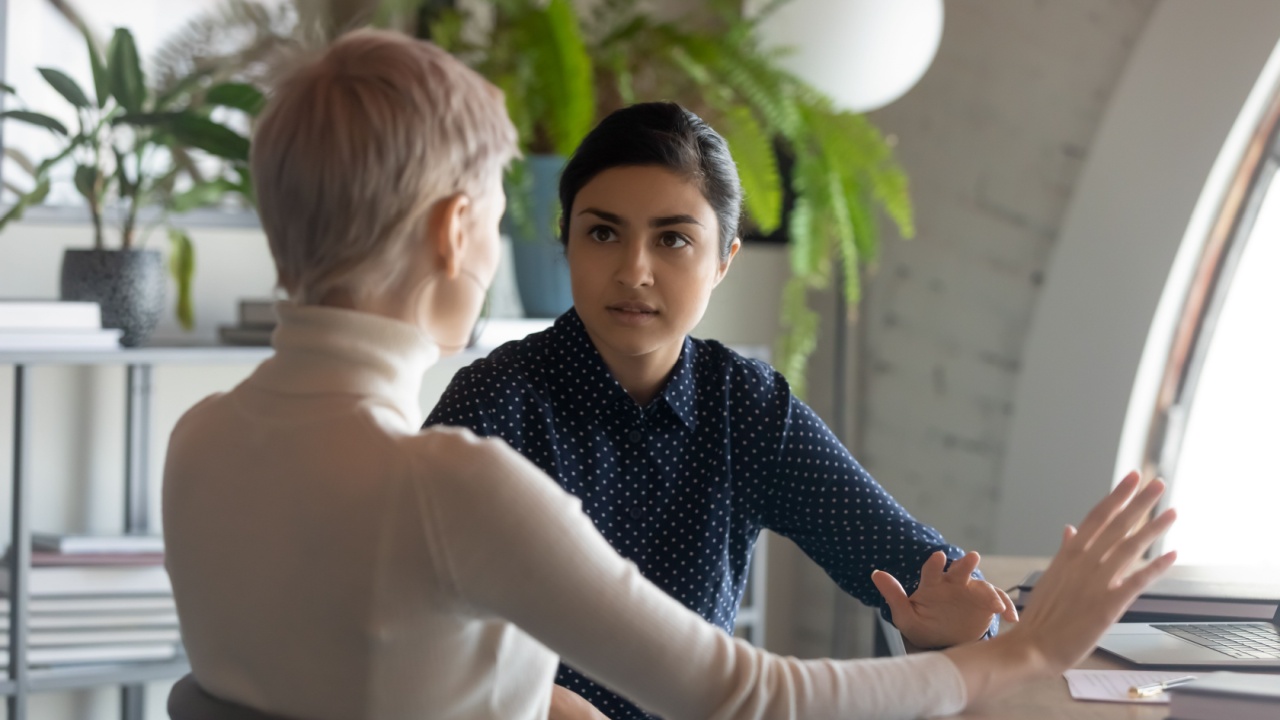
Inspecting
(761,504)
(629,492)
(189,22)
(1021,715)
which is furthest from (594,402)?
(189,22)

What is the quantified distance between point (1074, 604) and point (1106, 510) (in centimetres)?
9

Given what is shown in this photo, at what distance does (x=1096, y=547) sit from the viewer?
104 cm

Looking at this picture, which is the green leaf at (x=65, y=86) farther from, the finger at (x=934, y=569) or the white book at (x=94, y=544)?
the finger at (x=934, y=569)

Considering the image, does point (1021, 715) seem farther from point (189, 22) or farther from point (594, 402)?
point (189, 22)

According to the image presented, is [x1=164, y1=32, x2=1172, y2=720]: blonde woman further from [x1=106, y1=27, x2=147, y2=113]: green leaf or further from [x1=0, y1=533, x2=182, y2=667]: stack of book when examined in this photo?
[x1=106, y1=27, x2=147, y2=113]: green leaf

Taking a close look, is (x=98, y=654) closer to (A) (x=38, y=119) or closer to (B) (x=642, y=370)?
(A) (x=38, y=119)

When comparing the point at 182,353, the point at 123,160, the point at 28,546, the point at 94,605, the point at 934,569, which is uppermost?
the point at 123,160

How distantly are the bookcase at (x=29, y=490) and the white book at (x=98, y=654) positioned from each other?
0.02 meters

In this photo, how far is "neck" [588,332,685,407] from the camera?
1.55m

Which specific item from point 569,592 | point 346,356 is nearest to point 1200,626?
point 569,592

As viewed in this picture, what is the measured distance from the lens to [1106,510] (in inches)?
41.9

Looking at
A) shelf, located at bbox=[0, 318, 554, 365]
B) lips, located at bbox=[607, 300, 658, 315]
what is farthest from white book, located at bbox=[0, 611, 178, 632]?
lips, located at bbox=[607, 300, 658, 315]

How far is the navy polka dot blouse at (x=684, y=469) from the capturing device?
1489 millimetres

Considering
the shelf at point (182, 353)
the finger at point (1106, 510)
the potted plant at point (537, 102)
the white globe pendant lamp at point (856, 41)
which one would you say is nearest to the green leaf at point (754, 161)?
the white globe pendant lamp at point (856, 41)
